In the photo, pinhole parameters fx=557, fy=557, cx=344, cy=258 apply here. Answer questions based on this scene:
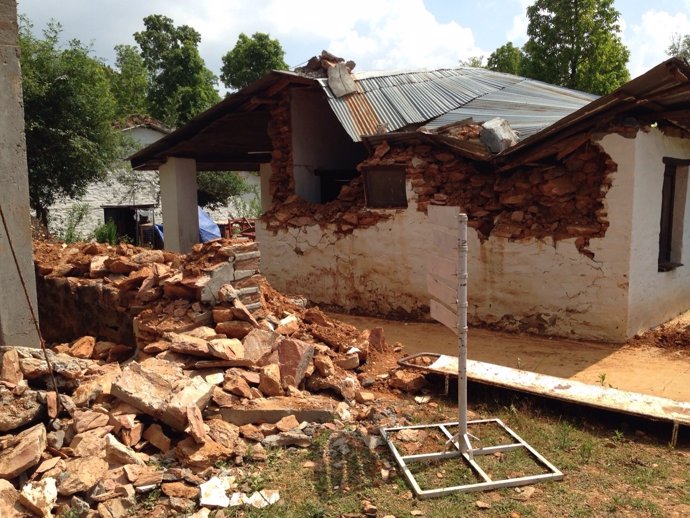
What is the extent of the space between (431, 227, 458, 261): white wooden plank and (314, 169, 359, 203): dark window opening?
21.6 feet

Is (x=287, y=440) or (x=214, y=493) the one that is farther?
(x=287, y=440)

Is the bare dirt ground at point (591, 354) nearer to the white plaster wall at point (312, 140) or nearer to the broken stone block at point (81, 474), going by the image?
the white plaster wall at point (312, 140)

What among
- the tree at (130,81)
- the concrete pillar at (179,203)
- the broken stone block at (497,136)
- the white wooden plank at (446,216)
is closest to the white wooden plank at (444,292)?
the white wooden plank at (446,216)

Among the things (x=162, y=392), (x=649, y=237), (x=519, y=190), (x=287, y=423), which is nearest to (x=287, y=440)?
(x=287, y=423)

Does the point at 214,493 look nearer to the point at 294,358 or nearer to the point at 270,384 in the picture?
the point at 270,384

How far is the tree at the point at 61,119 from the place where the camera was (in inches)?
590

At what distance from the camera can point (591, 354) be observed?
22.1ft

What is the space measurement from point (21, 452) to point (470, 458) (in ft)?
9.63

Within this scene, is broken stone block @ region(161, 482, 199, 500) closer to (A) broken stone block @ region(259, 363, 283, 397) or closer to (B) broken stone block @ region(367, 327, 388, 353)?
(A) broken stone block @ region(259, 363, 283, 397)

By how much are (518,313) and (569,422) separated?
3.26m

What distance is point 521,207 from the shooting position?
7.70 metres

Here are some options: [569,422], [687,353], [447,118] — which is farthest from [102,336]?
[687,353]

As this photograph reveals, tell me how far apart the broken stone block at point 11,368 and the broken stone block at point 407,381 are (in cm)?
319

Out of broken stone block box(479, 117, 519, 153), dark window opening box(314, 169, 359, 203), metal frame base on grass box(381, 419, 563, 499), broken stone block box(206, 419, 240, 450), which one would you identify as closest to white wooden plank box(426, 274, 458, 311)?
metal frame base on grass box(381, 419, 563, 499)
